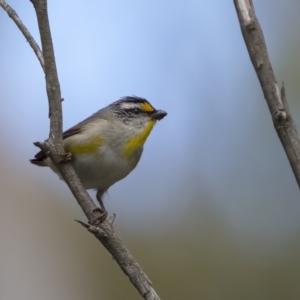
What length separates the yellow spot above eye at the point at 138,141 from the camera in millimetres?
4801

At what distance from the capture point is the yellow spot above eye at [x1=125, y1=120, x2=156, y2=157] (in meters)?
4.80

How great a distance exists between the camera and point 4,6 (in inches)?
140

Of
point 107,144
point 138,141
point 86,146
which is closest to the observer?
point 86,146

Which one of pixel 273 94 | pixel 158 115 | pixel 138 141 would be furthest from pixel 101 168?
pixel 273 94

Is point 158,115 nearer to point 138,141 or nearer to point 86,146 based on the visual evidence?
point 138,141

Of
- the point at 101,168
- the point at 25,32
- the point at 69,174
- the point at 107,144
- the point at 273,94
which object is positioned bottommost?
the point at 101,168

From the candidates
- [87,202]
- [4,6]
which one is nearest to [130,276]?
[87,202]

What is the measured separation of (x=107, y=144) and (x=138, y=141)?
0.98 ft

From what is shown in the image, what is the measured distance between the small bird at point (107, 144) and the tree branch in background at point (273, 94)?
205cm

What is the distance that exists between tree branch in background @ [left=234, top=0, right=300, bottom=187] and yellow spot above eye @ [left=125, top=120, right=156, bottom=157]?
2.25m

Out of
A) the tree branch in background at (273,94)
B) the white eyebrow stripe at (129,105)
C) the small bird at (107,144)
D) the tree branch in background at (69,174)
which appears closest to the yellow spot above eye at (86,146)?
the small bird at (107,144)

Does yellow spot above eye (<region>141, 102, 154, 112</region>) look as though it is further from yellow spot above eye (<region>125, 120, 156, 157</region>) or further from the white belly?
the white belly

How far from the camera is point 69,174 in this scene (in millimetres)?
3379

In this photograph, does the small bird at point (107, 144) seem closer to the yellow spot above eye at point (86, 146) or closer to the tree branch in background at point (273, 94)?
the yellow spot above eye at point (86, 146)
